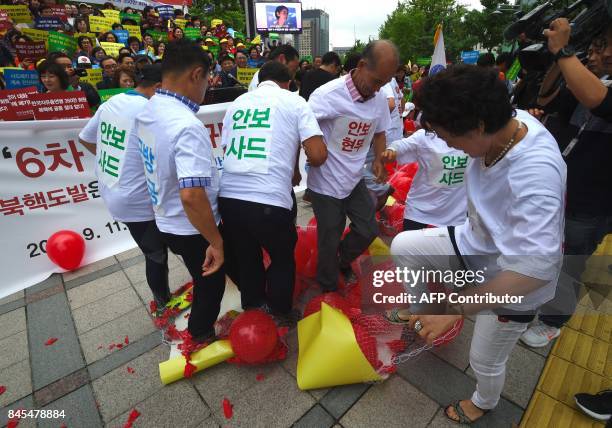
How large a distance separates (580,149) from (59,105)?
171 inches

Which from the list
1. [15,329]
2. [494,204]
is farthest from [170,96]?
[15,329]

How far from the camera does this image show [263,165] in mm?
1937

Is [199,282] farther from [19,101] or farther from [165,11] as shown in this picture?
[165,11]

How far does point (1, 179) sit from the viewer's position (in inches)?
117

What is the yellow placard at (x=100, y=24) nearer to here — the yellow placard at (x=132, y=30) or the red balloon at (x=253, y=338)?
the yellow placard at (x=132, y=30)

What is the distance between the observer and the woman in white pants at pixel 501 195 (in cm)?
108

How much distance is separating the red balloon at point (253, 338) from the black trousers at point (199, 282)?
0.23m

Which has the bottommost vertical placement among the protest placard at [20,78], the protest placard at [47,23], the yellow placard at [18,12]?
the protest placard at [20,78]

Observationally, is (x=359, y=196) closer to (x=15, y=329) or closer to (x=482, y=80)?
(x=482, y=80)

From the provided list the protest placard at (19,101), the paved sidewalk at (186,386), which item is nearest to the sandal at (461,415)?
the paved sidewalk at (186,386)

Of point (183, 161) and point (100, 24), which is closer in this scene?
point (183, 161)

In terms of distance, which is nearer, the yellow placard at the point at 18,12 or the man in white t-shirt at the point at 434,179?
the man in white t-shirt at the point at 434,179

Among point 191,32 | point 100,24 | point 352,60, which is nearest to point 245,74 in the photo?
point 352,60

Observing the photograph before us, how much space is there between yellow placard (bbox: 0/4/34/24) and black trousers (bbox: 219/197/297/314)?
9921 mm
